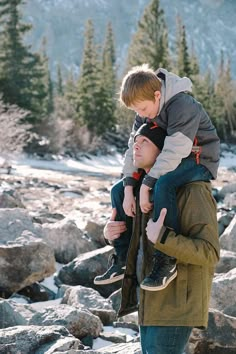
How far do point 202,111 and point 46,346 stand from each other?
185cm

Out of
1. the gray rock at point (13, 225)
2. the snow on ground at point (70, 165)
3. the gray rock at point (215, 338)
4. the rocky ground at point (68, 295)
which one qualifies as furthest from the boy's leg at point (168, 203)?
the snow on ground at point (70, 165)

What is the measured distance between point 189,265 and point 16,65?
3136 cm

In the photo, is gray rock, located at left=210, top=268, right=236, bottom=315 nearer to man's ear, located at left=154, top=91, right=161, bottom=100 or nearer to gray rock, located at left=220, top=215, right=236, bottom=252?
gray rock, located at left=220, top=215, right=236, bottom=252

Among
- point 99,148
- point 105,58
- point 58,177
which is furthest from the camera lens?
point 105,58

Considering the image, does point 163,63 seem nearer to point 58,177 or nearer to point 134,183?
point 58,177

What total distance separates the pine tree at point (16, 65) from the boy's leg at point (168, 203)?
29384mm

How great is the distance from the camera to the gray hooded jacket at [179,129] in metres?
2.92

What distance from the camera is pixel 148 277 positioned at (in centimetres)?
282

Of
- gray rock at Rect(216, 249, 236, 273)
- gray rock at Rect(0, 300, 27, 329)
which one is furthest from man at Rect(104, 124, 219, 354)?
gray rock at Rect(216, 249, 236, 273)

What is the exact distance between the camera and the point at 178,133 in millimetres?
2938

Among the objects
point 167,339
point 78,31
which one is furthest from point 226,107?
point 78,31

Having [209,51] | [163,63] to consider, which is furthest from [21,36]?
[209,51]

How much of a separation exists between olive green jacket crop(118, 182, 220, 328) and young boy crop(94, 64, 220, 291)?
0.18 ft

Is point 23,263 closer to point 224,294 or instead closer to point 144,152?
point 224,294
